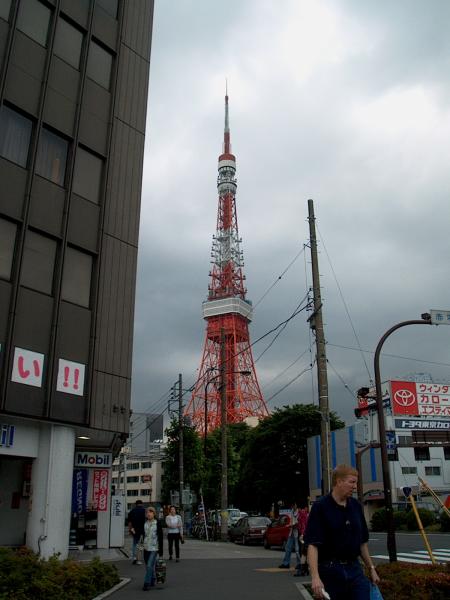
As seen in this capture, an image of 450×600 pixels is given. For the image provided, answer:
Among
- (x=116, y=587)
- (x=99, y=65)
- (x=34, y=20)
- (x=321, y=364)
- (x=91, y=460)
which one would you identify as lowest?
(x=116, y=587)

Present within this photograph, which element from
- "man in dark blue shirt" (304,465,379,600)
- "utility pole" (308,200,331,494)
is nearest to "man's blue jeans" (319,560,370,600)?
"man in dark blue shirt" (304,465,379,600)

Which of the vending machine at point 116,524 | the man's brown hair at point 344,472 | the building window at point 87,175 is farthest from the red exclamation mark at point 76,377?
the man's brown hair at point 344,472

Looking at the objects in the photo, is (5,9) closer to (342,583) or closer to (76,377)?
(76,377)

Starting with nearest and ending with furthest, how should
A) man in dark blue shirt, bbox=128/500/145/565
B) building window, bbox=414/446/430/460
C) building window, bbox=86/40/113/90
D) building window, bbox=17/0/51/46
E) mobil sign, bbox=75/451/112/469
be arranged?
man in dark blue shirt, bbox=128/500/145/565, building window, bbox=17/0/51/46, building window, bbox=86/40/113/90, mobil sign, bbox=75/451/112/469, building window, bbox=414/446/430/460

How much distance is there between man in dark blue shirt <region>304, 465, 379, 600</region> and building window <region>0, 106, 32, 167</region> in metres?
13.2

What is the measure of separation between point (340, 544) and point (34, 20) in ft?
53.8

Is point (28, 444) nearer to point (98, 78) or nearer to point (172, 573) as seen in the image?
point (172, 573)

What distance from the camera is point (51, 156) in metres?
16.4

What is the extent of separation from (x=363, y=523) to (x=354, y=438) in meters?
38.6

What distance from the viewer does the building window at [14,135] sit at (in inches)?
597

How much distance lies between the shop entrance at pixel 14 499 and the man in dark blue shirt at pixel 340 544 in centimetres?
1475

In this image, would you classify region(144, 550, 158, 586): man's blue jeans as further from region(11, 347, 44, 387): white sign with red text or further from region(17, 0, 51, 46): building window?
region(17, 0, 51, 46): building window

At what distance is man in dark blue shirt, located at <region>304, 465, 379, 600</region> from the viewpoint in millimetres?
4723

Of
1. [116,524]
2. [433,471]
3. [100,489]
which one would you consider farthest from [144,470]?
[100,489]
